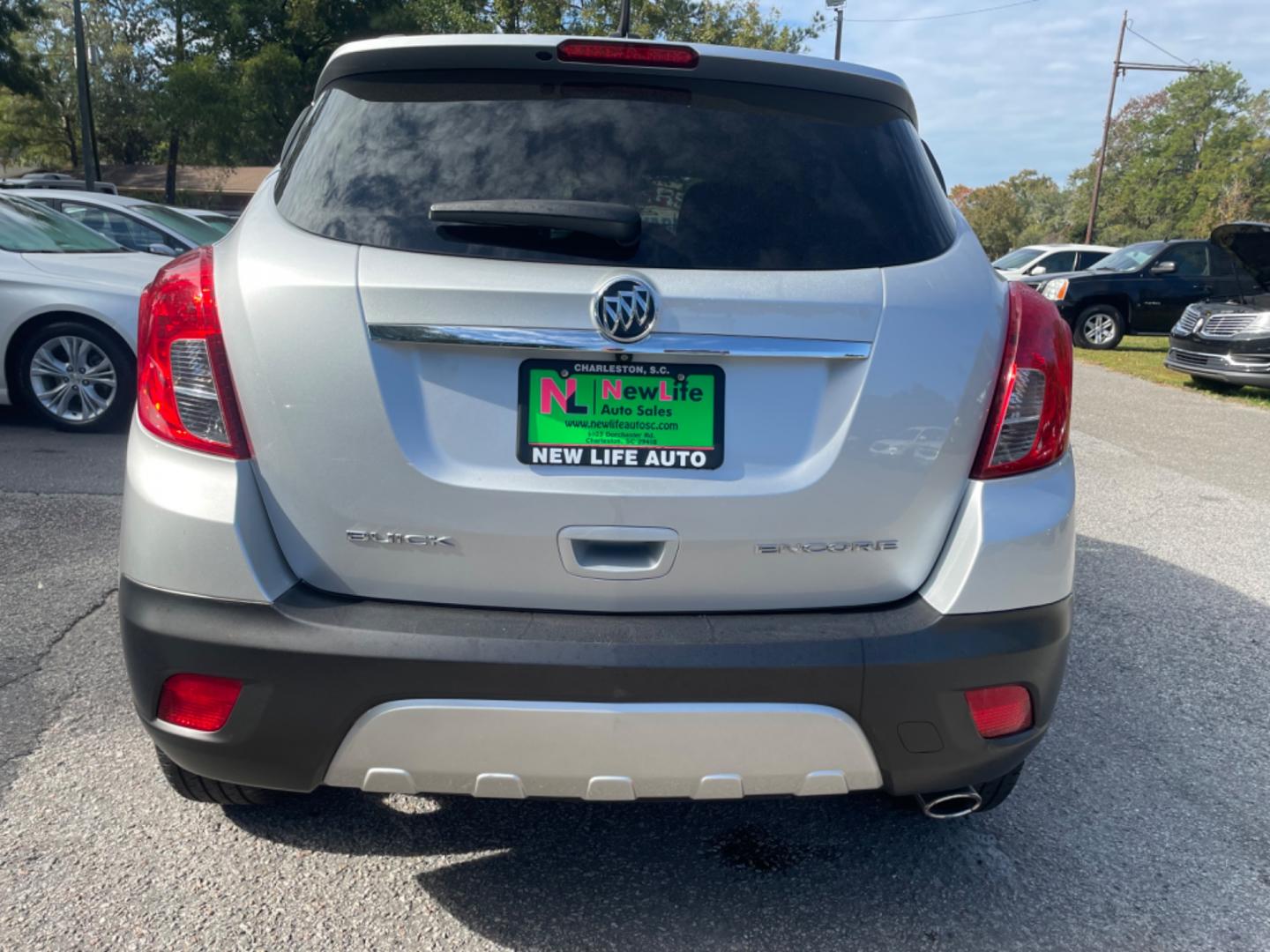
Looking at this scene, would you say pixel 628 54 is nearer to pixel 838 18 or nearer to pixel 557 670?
pixel 557 670

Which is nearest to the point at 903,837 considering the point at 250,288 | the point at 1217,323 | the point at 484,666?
the point at 484,666

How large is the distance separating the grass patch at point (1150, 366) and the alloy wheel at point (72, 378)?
451 inches

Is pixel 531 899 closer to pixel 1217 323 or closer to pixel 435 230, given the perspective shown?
pixel 435 230

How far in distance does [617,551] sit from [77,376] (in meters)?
6.23

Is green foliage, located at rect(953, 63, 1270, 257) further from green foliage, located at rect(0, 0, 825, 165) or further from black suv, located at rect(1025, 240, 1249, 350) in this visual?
black suv, located at rect(1025, 240, 1249, 350)

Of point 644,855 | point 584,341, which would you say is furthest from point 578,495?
point 644,855

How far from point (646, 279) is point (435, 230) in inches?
16.5

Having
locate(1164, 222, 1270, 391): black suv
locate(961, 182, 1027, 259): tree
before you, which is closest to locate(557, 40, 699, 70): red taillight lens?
locate(1164, 222, 1270, 391): black suv

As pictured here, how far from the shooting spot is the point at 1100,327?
17.3 meters

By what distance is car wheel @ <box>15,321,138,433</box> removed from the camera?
688 centimetres

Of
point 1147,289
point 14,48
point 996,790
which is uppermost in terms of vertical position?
point 14,48

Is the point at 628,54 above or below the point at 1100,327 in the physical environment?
above

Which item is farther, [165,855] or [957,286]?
[165,855]

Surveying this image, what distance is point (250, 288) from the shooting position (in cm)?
199
